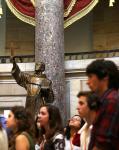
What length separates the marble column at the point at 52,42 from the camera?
1015cm

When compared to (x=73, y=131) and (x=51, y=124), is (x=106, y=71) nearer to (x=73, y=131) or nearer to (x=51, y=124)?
(x=51, y=124)

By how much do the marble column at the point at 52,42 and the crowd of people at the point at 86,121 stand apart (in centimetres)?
507

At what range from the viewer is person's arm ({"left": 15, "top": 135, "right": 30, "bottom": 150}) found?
3.39 meters

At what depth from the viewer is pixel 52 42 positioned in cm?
1032

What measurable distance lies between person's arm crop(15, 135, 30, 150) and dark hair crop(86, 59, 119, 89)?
1034 millimetres

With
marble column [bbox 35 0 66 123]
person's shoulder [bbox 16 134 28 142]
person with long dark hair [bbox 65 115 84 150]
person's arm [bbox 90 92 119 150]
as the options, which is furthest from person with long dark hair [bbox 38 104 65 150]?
marble column [bbox 35 0 66 123]

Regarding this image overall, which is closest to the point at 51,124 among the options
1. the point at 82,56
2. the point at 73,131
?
the point at 73,131

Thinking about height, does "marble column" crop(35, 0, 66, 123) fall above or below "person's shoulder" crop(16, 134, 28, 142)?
above

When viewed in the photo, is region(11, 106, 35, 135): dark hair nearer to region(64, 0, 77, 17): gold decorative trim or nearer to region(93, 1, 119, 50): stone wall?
region(64, 0, 77, 17): gold decorative trim

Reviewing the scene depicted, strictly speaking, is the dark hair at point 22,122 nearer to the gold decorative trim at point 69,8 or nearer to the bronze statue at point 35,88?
the bronze statue at point 35,88

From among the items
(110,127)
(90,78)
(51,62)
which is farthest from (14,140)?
(51,62)

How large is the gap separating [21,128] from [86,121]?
0.60 m

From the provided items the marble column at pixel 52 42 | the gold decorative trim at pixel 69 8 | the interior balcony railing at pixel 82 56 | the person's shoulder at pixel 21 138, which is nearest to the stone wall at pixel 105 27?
the interior balcony railing at pixel 82 56

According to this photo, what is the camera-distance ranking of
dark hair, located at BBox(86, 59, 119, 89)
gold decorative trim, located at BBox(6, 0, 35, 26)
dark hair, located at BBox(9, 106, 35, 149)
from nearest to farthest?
1. dark hair, located at BBox(86, 59, 119, 89)
2. dark hair, located at BBox(9, 106, 35, 149)
3. gold decorative trim, located at BBox(6, 0, 35, 26)
